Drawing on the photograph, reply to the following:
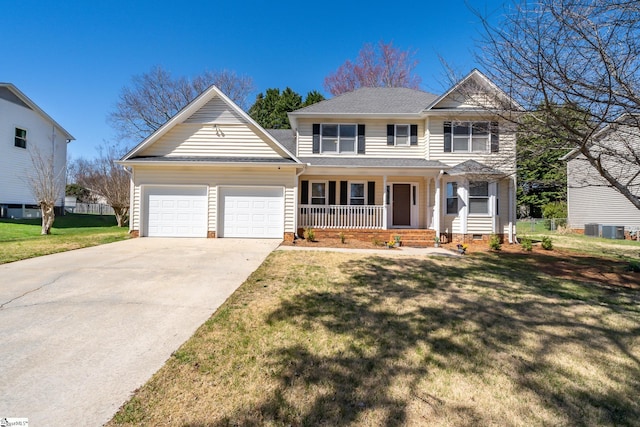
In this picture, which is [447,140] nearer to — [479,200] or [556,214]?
[479,200]

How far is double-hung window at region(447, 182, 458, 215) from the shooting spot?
12342 millimetres

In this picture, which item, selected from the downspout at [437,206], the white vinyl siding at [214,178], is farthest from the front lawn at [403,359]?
the downspout at [437,206]

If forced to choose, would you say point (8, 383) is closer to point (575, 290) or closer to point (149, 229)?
point (575, 290)

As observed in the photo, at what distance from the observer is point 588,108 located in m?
5.03

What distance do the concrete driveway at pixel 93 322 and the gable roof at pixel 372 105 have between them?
821 cm

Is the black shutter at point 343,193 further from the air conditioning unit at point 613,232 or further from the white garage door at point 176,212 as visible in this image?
the air conditioning unit at point 613,232

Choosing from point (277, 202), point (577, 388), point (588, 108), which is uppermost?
point (588, 108)

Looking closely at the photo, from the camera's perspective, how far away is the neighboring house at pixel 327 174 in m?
11.4

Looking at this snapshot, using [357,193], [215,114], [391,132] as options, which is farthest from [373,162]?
[215,114]

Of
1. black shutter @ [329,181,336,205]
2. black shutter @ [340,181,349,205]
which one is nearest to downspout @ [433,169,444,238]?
black shutter @ [340,181,349,205]

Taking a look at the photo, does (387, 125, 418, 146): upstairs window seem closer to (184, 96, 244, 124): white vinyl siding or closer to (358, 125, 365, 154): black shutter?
(358, 125, 365, 154): black shutter

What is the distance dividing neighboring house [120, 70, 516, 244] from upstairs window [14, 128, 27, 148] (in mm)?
13070

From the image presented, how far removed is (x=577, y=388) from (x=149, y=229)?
41.9 feet

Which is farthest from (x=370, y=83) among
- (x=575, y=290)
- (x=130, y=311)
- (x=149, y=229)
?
(x=130, y=311)
